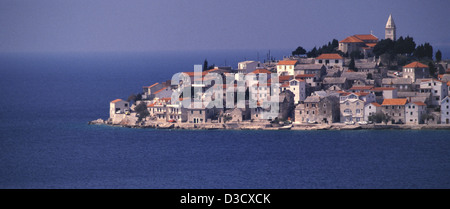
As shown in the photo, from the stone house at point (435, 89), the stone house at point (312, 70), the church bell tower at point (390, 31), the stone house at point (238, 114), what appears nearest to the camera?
the stone house at point (435, 89)

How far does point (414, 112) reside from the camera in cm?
3628

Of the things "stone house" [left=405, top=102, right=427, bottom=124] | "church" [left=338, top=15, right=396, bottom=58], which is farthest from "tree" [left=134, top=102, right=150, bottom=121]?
"church" [left=338, top=15, right=396, bottom=58]

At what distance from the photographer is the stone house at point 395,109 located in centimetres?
3653

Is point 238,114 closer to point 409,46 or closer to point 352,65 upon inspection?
point 352,65

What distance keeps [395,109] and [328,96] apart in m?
2.52

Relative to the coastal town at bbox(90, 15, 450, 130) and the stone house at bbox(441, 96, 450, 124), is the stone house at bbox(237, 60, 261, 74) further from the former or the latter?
the stone house at bbox(441, 96, 450, 124)

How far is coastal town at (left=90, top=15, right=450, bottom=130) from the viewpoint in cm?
3672

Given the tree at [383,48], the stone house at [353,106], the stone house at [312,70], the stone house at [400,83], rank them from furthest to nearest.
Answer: the tree at [383,48] < the stone house at [312,70] < the stone house at [400,83] < the stone house at [353,106]

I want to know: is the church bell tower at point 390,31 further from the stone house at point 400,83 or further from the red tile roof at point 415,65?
the stone house at point 400,83

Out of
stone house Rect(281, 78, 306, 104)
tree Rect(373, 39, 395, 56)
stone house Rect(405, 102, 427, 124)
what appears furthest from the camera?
tree Rect(373, 39, 395, 56)

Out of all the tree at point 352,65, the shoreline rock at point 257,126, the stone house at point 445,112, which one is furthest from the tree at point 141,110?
the stone house at point 445,112

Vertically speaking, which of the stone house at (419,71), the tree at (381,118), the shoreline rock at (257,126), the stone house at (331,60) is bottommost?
the shoreline rock at (257,126)

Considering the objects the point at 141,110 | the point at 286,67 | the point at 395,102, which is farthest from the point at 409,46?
the point at 141,110

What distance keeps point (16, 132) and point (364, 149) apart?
14357 millimetres
